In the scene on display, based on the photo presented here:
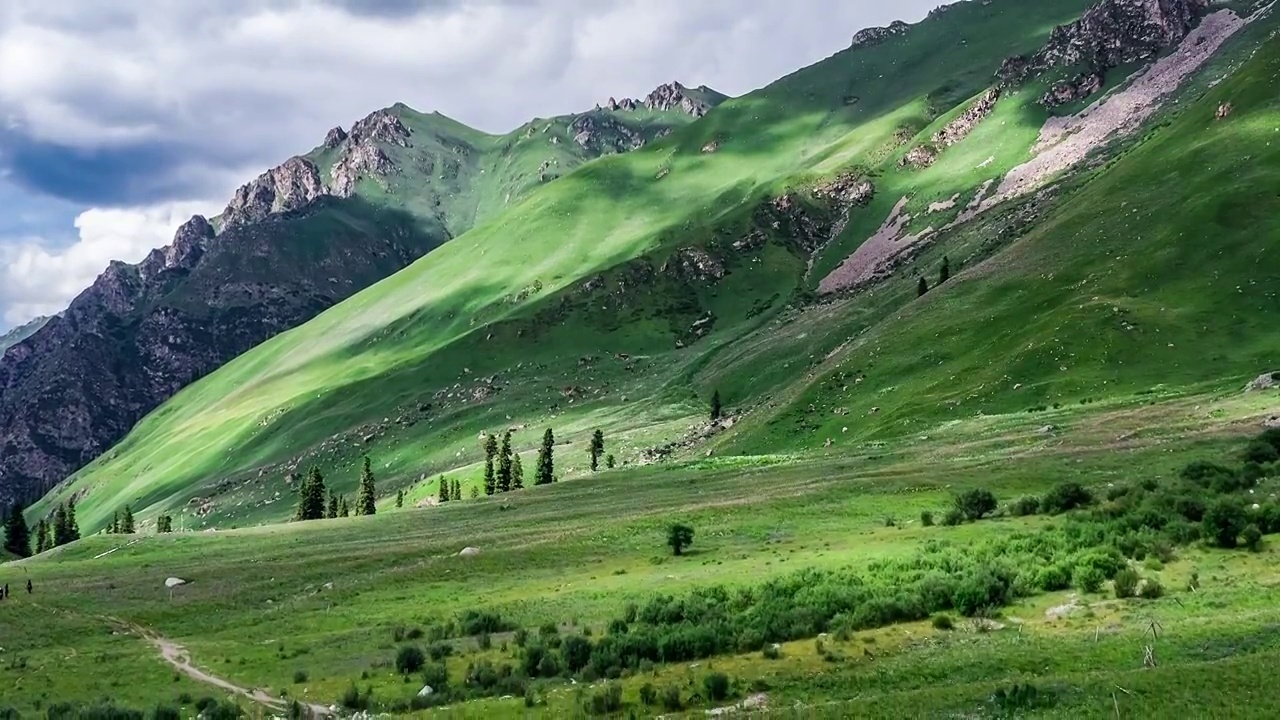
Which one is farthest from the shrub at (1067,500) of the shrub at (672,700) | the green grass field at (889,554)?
the shrub at (672,700)

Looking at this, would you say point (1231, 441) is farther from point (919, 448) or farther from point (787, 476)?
point (787, 476)

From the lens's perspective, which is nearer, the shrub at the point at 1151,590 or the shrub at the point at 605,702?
the shrub at the point at 605,702

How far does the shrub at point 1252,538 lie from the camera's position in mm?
28703

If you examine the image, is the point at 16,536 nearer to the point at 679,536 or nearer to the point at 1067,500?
the point at 679,536

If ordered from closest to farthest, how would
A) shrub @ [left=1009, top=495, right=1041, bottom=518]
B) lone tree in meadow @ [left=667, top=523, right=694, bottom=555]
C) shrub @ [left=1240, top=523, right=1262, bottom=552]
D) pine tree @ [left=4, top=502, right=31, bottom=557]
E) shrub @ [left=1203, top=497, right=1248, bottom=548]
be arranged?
shrub @ [left=1240, top=523, right=1262, bottom=552], shrub @ [left=1203, top=497, right=1248, bottom=548], shrub @ [left=1009, top=495, right=1041, bottom=518], lone tree in meadow @ [left=667, top=523, right=694, bottom=555], pine tree @ [left=4, top=502, right=31, bottom=557]

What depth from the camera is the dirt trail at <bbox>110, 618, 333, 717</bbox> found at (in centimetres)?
2905

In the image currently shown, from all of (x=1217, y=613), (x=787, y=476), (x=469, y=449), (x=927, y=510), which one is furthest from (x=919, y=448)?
(x=469, y=449)

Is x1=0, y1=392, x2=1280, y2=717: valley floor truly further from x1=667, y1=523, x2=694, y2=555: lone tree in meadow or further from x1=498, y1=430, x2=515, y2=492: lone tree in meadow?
x1=498, y1=430, x2=515, y2=492: lone tree in meadow

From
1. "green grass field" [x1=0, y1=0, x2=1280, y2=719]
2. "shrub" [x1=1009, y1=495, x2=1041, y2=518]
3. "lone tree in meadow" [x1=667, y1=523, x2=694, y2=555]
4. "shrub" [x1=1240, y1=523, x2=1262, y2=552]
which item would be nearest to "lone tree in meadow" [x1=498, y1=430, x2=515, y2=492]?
"green grass field" [x1=0, y1=0, x2=1280, y2=719]

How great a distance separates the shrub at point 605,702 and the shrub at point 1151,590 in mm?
16415

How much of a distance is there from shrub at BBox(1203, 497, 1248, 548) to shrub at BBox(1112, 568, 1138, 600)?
5.62m

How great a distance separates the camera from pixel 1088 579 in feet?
90.4

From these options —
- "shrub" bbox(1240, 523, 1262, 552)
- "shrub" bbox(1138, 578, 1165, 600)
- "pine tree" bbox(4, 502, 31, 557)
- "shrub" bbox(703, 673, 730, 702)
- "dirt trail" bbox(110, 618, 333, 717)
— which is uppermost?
"pine tree" bbox(4, 502, 31, 557)

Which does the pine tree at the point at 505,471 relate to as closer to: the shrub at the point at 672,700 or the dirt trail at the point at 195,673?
the dirt trail at the point at 195,673
